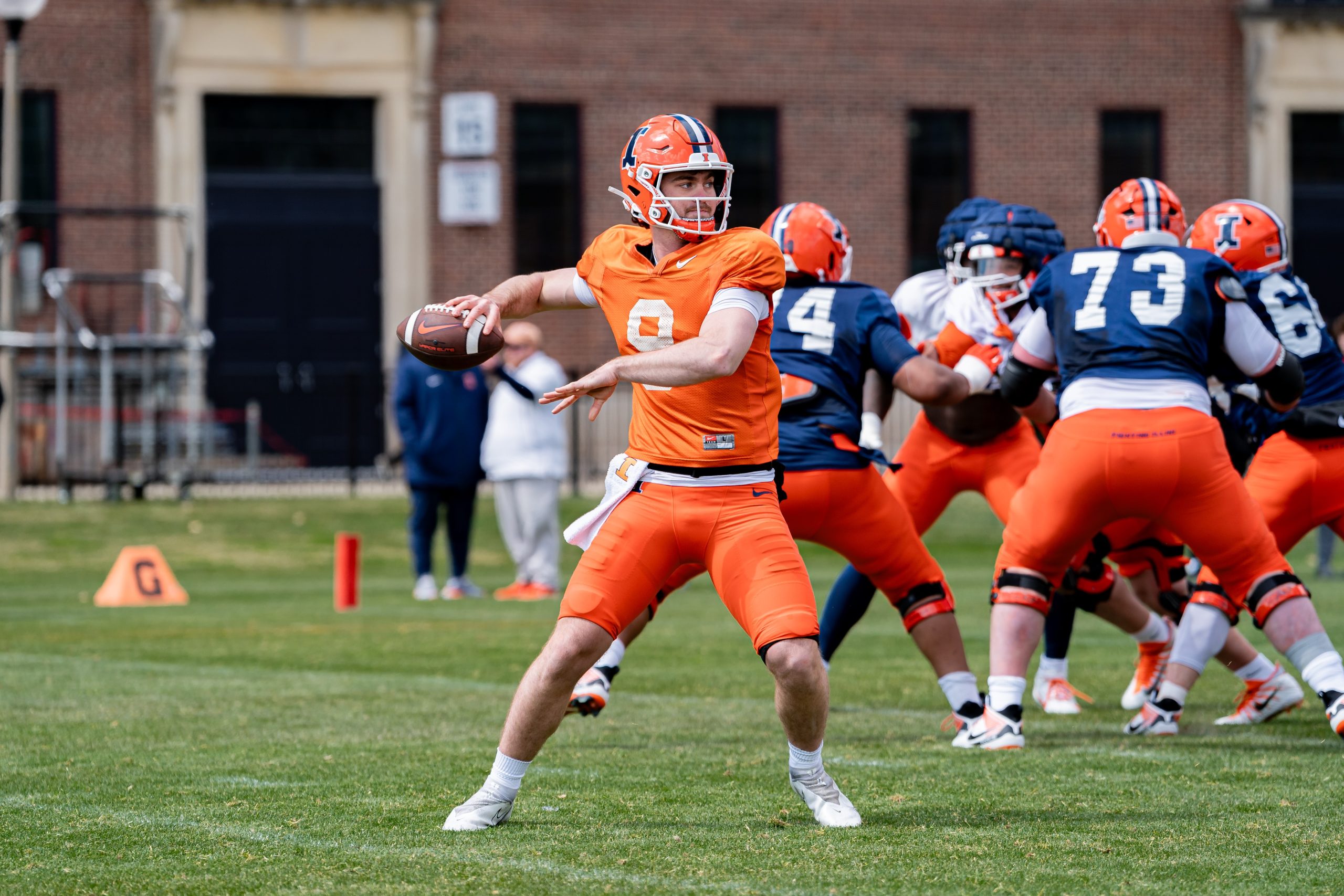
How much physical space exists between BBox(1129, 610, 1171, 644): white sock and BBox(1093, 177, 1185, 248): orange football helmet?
203 centimetres

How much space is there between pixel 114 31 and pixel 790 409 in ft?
62.5

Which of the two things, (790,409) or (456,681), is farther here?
(456,681)

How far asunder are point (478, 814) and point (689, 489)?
1.08 m

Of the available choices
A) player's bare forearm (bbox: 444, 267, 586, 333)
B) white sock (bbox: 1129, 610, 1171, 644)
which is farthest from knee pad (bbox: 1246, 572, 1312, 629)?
player's bare forearm (bbox: 444, 267, 586, 333)

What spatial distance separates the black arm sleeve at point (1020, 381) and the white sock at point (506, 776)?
8.21 ft

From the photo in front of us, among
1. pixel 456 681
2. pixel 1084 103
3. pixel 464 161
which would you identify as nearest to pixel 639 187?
pixel 456 681

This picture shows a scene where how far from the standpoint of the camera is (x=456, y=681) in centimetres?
934

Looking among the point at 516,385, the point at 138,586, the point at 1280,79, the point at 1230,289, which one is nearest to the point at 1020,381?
the point at 1230,289

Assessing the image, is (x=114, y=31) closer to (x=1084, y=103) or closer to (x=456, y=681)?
(x=1084, y=103)

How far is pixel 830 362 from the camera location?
23.2ft

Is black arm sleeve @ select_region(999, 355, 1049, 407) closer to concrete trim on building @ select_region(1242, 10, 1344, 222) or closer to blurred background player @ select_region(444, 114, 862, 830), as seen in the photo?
blurred background player @ select_region(444, 114, 862, 830)

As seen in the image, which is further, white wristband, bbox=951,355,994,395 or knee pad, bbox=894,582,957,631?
white wristband, bbox=951,355,994,395

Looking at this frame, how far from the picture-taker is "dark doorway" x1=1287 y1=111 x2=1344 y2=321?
27.4 m

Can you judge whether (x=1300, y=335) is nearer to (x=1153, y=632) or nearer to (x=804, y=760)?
(x=1153, y=632)
